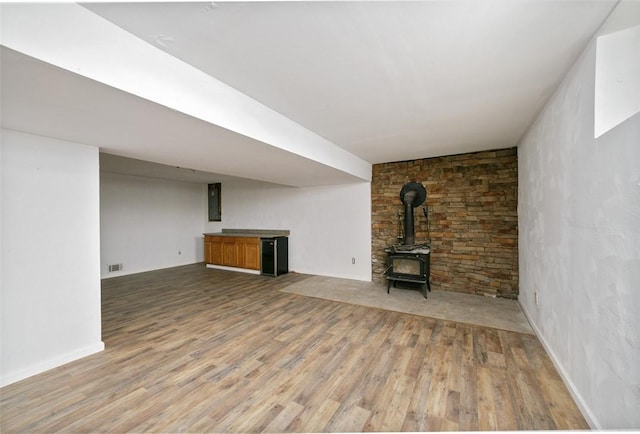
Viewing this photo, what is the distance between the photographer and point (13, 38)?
102 centimetres

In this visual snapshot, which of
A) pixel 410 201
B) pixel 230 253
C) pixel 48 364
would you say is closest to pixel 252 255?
pixel 230 253

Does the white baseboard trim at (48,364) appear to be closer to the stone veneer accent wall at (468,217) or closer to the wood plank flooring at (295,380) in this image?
the wood plank flooring at (295,380)

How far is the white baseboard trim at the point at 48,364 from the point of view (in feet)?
6.52

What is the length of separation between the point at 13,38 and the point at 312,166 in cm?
276

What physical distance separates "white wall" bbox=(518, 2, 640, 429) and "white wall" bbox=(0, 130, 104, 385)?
3.89 m

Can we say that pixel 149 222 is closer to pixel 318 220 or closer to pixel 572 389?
pixel 318 220

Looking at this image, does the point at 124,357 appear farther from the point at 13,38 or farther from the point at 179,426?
the point at 13,38

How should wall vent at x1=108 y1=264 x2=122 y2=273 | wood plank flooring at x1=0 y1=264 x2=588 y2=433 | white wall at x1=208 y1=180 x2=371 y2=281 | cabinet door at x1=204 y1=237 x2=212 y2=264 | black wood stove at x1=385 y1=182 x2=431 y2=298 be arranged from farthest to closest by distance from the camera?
1. cabinet door at x1=204 y1=237 x2=212 y2=264
2. wall vent at x1=108 y1=264 x2=122 y2=273
3. white wall at x1=208 y1=180 x2=371 y2=281
4. black wood stove at x1=385 y1=182 x2=431 y2=298
5. wood plank flooring at x1=0 y1=264 x2=588 y2=433

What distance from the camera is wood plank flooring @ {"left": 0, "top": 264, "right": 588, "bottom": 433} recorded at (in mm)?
1617

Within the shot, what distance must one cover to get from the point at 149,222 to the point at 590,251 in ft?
25.4

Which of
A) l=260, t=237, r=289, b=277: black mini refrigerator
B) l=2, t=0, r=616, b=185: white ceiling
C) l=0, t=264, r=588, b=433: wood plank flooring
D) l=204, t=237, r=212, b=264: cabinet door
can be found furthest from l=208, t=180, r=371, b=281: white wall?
l=2, t=0, r=616, b=185: white ceiling

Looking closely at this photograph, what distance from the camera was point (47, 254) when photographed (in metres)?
2.20

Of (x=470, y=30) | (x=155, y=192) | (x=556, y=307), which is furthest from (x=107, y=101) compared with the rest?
(x=155, y=192)

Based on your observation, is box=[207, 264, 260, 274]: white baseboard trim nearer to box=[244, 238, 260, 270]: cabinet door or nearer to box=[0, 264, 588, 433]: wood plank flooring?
box=[244, 238, 260, 270]: cabinet door
